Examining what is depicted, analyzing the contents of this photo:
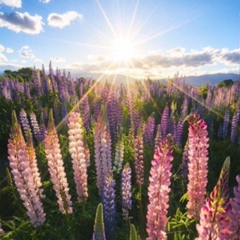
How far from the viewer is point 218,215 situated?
2189mm

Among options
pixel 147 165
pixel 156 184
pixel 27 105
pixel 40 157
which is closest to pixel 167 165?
pixel 156 184

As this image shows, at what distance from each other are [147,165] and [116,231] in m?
3.47

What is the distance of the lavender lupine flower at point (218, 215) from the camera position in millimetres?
2191

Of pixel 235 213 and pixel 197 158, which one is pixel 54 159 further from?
pixel 235 213

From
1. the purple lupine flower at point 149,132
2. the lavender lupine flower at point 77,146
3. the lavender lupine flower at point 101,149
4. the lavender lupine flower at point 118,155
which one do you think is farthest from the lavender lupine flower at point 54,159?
the purple lupine flower at point 149,132

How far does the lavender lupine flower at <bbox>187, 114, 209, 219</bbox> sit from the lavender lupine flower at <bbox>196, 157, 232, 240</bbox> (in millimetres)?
1489

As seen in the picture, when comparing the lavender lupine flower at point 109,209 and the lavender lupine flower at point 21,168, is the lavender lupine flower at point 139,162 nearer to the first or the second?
the lavender lupine flower at point 109,209

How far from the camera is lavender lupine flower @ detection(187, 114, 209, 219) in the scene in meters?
3.75

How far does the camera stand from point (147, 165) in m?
8.29

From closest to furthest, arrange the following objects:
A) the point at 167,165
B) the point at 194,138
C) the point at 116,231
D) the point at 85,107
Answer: the point at 167,165 → the point at 194,138 → the point at 116,231 → the point at 85,107

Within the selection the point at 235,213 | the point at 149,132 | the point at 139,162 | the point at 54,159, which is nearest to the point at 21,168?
the point at 54,159

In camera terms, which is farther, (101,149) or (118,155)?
(118,155)

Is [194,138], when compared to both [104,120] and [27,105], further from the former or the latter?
[27,105]

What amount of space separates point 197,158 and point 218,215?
1.71 metres
